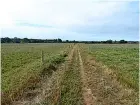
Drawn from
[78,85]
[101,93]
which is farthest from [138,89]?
[78,85]

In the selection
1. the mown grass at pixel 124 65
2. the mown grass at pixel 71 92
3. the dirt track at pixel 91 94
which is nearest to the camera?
the mown grass at pixel 71 92

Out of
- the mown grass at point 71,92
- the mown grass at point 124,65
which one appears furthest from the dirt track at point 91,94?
the mown grass at point 124,65

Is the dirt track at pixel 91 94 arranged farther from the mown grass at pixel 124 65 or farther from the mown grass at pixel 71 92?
the mown grass at pixel 124 65

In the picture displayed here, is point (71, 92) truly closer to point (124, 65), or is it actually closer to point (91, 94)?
point (91, 94)

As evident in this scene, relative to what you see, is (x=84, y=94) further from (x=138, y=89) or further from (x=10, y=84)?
(x=10, y=84)

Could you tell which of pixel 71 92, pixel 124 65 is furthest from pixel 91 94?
pixel 124 65

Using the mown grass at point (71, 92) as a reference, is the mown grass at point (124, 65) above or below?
below

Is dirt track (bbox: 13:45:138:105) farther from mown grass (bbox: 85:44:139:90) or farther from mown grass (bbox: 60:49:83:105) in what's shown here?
mown grass (bbox: 85:44:139:90)

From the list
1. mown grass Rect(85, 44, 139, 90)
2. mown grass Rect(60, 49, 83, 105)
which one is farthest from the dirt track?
mown grass Rect(85, 44, 139, 90)

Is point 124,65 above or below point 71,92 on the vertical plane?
below

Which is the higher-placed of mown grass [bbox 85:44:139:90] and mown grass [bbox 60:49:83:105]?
mown grass [bbox 60:49:83:105]

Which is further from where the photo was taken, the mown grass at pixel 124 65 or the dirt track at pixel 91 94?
the mown grass at pixel 124 65

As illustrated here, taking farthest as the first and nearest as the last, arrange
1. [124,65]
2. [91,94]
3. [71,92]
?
[124,65] < [71,92] < [91,94]

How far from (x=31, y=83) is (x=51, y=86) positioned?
1184mm
